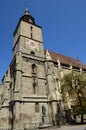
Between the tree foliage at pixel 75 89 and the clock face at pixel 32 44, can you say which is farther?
the clock face at pixel 32 44

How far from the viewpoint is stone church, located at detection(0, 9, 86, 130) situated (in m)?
23.1

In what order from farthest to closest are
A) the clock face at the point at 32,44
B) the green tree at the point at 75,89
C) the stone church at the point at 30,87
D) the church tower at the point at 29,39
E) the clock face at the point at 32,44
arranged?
the clock face at the point at 32,44, the clock face at the point at 32,44, the church tower at the point at 29,39, the green tree at the point at 75,89, the stone church at the point at 30,87

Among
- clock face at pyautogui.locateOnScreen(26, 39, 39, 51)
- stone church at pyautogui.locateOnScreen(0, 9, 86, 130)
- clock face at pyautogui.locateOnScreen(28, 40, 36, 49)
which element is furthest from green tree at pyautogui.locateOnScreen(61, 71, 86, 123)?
clock face at pyautogui.locateOnScreen(28, 40, 36, 49)

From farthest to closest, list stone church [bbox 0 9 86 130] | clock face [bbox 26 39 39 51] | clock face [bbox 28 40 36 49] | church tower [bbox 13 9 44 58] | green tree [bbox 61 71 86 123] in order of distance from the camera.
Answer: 1. clock face [bbox 28 40 36 49]
2. clock face [bbox 26 39 39 51]
3. church tower [bbox 13 9 44 58]
4. green tree [bbox 61 71 86 123]
5. stone church [bbox 0 9 86 130]

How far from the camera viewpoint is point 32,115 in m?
23.5

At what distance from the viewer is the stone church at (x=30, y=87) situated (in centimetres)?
2308

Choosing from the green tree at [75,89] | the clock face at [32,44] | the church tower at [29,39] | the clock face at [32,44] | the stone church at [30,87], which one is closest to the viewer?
the stone church at [30,87]

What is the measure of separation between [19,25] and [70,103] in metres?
20.3

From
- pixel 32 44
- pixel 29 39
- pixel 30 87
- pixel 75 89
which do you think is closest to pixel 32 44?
pixel 32 44

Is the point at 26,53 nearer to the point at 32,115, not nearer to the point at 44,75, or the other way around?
the point at 44,75

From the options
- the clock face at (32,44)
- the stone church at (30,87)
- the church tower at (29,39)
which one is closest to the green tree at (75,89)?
the stone church at (30,87)

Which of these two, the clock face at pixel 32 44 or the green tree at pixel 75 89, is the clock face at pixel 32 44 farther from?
the green tree at pixel 75 89

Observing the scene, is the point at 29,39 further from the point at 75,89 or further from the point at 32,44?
the point at 75,89

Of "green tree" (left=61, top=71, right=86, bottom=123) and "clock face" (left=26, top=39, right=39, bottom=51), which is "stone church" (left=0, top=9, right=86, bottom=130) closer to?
"clock face" (left=26, top=39, right=39, bottom=51)
